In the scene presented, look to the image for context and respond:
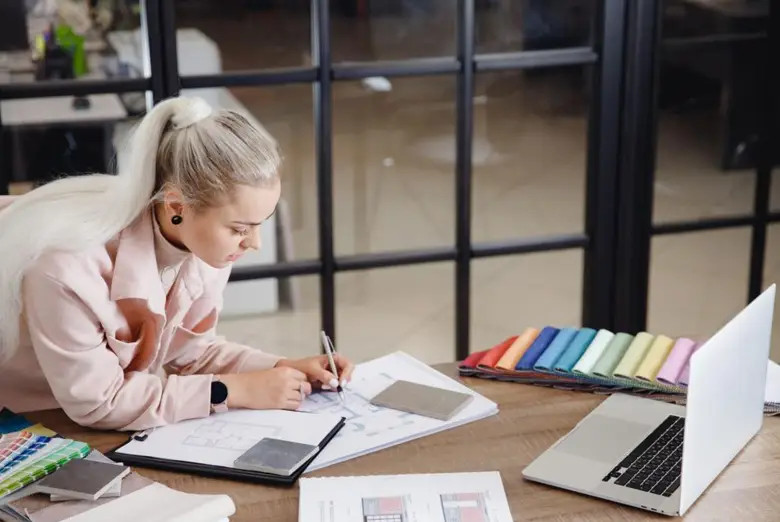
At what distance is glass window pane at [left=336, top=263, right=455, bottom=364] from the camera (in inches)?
109

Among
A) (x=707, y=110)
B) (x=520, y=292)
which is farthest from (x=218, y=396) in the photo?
(x=707, y=110)

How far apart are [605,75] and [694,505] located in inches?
58.0

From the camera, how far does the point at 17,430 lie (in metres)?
1.68

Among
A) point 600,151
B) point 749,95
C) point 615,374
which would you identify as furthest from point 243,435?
point 749,95

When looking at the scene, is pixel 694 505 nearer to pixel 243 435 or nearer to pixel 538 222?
pixel 243 435

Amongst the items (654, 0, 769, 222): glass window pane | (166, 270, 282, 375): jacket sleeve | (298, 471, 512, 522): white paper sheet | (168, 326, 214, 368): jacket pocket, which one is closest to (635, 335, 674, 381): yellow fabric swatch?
(298, 471, 512, 522): white paper sheet

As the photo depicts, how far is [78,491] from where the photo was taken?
1.46 meters

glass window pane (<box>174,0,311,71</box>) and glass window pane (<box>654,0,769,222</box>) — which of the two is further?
glass window pane (<box>654,0,769,222</box>)

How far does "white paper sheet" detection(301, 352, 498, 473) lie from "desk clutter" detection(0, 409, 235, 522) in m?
0.21

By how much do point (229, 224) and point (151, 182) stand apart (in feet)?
0.44

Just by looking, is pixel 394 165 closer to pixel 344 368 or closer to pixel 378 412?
pixel 344 368

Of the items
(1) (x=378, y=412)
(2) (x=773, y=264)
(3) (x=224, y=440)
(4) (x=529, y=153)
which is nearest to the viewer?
(3) (x=224, y=440)

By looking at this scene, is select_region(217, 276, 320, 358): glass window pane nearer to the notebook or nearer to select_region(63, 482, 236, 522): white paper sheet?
the notebook

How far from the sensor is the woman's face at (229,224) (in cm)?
168
